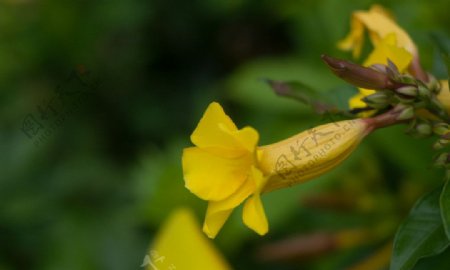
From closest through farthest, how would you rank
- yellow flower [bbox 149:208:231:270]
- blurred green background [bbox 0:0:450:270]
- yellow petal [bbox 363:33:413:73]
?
yellow petal [bbox 363:33:413:73] → yellow flower [bbox 149:208:231:270] → blurred green background [bbox 0:0:450:270]

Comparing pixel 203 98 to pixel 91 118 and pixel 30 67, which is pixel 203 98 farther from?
pixel 30 67

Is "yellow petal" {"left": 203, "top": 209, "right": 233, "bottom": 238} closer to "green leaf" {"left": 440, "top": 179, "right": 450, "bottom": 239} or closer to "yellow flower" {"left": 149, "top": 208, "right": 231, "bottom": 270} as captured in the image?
"green leaf" {"left": 440, "top": 179, "right": 450, "bottom": 239}

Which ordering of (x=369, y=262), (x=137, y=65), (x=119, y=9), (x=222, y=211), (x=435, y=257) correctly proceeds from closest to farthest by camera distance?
(x=222, y=211) → (x=435, y=257) → (x=369, y=262) → (x=119, y=9) → (x=137, y=65)

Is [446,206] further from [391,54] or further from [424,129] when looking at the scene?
[391,54]

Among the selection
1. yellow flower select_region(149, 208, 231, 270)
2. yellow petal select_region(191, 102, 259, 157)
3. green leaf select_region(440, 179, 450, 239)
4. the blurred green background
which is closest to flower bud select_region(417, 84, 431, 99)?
green leaf select_region(440, 179, 450, 239)

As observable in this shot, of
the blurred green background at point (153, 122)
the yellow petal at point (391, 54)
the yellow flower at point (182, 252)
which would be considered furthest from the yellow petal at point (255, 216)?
the blurred green background at point (153, 122)

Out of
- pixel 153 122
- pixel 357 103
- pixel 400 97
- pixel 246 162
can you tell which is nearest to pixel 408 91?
pixel 400 97

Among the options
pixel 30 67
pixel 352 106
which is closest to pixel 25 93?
pixel 30 67
